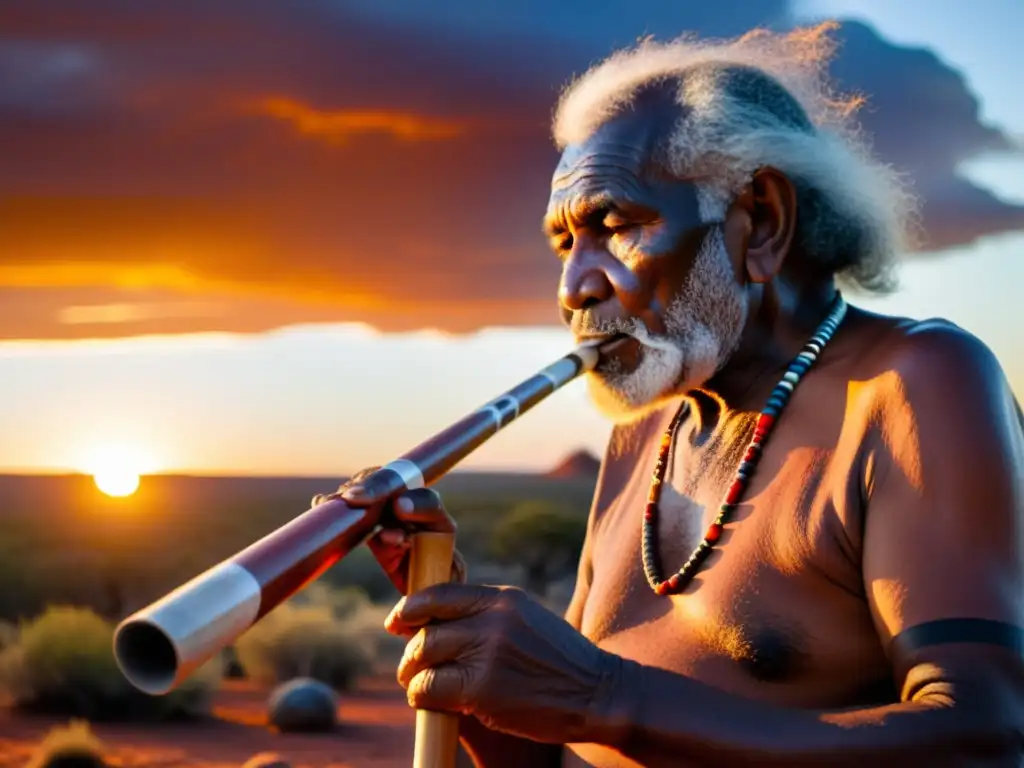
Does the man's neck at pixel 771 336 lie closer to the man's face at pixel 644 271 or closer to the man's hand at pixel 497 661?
the man's face at pixel 644 271

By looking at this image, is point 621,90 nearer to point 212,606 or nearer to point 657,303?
point 657,303

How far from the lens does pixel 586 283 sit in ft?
9.60

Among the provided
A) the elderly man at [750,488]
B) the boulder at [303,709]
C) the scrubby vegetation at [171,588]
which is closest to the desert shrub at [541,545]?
the scrubby vegetation at [171,588]

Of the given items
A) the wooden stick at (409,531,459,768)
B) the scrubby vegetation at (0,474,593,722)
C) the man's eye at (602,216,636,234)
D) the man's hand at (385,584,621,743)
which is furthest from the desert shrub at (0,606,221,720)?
the man's hand at (385,584,621,743)

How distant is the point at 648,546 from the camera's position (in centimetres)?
308

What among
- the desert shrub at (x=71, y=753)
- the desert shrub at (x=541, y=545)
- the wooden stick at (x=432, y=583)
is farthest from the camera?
the desert shrub at (x=541, y=545)

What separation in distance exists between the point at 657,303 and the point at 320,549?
1.16m

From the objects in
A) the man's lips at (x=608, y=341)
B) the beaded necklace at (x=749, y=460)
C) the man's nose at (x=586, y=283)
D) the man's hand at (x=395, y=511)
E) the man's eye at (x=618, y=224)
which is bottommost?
the man's hand at (x=395, y=511)

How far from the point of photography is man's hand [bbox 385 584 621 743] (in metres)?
2.22

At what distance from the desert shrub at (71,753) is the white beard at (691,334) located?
21.5ft

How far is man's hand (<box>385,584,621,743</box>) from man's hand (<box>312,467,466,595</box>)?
0.15m

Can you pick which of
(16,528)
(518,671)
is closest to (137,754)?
(518,671)

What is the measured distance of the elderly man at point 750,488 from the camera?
226 centimetres

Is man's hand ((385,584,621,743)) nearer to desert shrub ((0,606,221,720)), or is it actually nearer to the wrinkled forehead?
the wrinkled forehead
